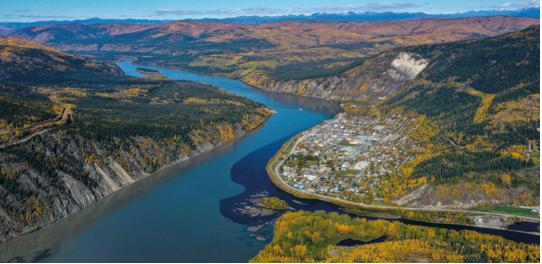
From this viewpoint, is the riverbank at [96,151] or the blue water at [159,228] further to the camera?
the riverbank at [96,151]

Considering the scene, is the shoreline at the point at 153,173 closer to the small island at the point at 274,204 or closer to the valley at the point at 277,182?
the valley at the point at 277,182

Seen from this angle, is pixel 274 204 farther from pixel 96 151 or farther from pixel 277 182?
pixel 96 151

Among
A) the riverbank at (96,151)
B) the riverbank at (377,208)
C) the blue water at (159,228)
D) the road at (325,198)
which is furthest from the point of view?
the road at (325,198)

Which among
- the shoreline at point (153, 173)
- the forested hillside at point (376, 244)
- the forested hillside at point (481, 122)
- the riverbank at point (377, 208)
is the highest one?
the forested hillside at point (481, 122)

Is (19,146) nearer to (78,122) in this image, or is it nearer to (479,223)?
(78,122)

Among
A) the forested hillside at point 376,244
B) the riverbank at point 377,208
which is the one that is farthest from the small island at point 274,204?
the forested hillside at point 376,244

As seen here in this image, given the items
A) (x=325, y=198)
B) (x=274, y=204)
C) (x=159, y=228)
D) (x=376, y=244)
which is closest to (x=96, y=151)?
(x=159, y=228)

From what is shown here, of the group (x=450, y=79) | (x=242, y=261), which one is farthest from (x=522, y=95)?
(x=242, y=261)
